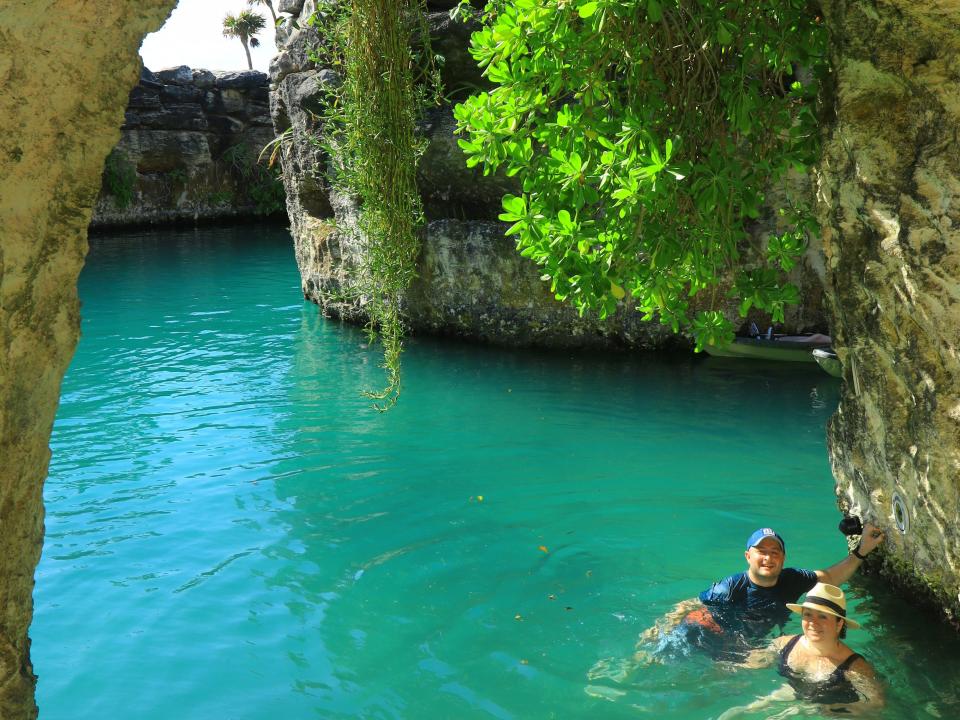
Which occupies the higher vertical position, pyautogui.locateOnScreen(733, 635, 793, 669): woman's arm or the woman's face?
the woman's face

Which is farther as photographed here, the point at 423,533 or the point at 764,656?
the point at 423,533

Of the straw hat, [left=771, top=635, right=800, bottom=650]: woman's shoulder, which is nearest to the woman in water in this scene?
the straw hat

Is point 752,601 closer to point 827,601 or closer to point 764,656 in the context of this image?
point 764,656

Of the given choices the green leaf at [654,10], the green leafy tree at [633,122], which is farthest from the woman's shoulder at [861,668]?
the green leaf at [654,10]

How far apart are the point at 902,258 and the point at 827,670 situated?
2.47 metres

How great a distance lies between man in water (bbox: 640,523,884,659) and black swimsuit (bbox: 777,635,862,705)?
1.77ft

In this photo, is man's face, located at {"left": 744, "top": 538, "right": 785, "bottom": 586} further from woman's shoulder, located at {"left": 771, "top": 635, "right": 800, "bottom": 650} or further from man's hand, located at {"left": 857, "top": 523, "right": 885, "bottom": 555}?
man's hand, located at {"left": 857, "top": 523, "right": 885, "bottom": 555}

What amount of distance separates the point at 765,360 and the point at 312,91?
8.50 m

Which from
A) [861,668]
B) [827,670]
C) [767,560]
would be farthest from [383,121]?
[861,668]

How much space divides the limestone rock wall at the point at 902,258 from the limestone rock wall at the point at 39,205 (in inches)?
134

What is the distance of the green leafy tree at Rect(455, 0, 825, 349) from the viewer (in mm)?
4621

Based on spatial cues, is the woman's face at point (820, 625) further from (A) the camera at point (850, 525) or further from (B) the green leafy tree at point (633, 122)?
(B) the green leafy tree at point (633, 122)

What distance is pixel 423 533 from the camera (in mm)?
8344

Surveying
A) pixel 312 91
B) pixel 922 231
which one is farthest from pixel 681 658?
pixel 312 91
